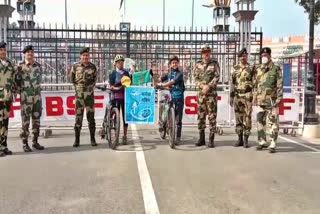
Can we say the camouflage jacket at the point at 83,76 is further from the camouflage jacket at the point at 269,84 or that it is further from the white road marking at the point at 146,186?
the camouflage jacket at the point at 269,84

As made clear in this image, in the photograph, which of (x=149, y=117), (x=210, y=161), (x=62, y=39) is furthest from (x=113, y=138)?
(x=62, y=39)

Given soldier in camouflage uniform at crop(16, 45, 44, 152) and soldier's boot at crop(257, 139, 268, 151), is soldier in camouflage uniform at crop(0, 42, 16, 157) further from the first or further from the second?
soldier's boot at crop(257, 139, 268, 151)

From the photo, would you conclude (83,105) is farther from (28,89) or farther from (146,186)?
(146,186)

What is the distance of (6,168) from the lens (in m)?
7.70

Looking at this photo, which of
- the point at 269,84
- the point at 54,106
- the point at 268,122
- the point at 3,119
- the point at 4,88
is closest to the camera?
the point at 4,88

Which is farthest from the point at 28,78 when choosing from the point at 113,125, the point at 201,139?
the point at 201,139

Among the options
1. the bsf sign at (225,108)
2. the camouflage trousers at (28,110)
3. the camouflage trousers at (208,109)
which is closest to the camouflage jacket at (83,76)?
the camouflage trousers at (28,110)

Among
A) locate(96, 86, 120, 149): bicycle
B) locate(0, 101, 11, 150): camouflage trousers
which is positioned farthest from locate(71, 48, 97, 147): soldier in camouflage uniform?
locate(0, 101, 11, 150): camouflage trousers

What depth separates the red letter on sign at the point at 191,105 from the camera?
12.2 metres

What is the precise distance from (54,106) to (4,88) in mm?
3116

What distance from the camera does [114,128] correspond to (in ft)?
30.4

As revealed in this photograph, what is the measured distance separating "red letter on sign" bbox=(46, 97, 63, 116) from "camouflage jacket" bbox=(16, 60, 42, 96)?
2472 millimetres

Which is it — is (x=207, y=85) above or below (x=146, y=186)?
above

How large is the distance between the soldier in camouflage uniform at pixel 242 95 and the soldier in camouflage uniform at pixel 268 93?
0.18m
